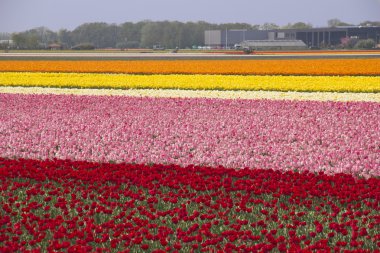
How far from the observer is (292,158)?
1002 centimetres

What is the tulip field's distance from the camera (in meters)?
5.98

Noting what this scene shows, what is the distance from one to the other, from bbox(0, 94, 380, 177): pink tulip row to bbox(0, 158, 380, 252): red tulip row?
4.70 ft

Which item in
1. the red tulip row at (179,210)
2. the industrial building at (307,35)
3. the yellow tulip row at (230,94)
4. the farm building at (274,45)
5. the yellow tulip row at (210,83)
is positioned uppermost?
the industrial building at (307,35)

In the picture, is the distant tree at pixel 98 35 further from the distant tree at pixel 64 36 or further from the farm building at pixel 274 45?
the farm building at pixel 274 45

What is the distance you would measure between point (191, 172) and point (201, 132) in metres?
4.00

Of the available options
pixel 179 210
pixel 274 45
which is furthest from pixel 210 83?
pixel 274 45

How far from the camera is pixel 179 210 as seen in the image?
636 cm

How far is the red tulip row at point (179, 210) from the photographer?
226 inches

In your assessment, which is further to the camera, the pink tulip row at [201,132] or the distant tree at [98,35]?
the distant tree at [98,35]

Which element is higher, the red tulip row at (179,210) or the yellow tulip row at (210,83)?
the yellow tulip row at (210,83)

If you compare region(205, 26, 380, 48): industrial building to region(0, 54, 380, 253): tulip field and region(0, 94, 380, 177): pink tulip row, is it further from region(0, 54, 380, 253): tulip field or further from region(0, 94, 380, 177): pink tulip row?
region(0, 54, 380, 253): tulip field

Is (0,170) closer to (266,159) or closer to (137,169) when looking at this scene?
(137,169)

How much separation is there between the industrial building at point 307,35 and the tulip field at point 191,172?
380ft

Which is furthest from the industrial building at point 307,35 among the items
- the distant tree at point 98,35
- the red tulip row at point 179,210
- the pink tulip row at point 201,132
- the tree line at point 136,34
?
the red tulip row at point 179,210
